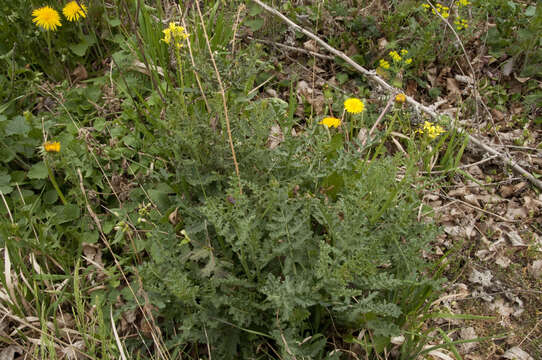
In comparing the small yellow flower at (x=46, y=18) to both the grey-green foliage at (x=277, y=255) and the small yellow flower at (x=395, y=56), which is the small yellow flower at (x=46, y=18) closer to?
the grey-green foliage at (x=277, y=255)

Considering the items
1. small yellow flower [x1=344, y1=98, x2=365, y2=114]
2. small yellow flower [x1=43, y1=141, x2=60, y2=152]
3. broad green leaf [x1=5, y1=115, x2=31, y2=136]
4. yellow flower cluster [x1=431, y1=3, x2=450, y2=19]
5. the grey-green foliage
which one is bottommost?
the grey-green foliage

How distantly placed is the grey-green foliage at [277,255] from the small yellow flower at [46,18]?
1.24 metres

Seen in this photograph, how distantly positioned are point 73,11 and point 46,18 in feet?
0.51

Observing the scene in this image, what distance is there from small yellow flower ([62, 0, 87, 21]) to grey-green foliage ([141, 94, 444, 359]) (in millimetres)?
1266

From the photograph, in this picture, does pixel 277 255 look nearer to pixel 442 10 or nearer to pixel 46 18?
pixel 46 18

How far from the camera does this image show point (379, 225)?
5.93ft

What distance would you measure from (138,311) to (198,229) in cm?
57

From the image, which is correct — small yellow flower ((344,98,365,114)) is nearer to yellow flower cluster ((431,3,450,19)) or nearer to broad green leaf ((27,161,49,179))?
yellow flower cluster ((431,3,450,19))

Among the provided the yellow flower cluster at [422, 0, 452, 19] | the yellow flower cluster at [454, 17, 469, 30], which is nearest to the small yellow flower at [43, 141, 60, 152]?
the yellow flower cluster at [422, 0, 452, 19]

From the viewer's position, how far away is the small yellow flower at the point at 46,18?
2.37 meters

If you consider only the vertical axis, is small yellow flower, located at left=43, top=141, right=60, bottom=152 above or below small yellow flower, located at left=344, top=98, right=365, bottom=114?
above

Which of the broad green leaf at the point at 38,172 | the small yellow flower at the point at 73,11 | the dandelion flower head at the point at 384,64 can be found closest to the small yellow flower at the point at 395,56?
the dandelion flower head at the point at 384,64

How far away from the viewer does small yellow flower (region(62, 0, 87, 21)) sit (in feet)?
7.98

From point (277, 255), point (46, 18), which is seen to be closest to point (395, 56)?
point (277, 255)
